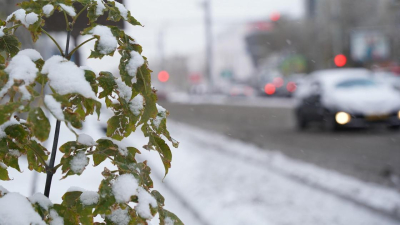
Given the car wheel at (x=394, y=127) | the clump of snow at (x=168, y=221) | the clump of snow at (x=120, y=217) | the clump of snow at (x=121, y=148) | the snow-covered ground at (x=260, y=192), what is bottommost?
the car wheel at (x=394, y=127)

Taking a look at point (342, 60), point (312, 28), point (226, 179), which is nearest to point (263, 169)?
point (226, 179)

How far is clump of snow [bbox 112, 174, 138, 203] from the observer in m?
1.30

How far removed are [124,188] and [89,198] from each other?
0.53 ft

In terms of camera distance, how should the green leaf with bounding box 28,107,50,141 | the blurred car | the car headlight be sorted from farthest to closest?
the car headlight
the blurred car
the green leaf with bounding box 28,107,50,141

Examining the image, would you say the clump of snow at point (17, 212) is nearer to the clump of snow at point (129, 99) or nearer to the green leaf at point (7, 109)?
the green leaf at point (7, 109)

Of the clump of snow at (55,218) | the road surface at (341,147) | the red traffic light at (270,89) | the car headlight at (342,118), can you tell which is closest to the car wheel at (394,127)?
the road surface at (341,147)

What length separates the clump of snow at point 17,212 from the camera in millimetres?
1231

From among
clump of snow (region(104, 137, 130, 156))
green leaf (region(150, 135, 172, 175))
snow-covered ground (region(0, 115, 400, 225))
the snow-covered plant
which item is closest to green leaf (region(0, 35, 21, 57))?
the snow-covered plant

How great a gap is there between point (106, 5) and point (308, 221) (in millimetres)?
3576

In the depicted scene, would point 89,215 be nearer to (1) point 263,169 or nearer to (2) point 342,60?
(1) point 263,169

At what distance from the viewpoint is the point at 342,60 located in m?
32.6

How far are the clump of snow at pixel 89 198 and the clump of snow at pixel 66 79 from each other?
0.33 metres

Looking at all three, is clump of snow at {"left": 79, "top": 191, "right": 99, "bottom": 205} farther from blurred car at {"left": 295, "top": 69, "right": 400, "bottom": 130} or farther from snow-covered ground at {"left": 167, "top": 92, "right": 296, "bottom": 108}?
snow-covered ground at {"left": 167, "top": 92, "right": 296, "bottom": 108}

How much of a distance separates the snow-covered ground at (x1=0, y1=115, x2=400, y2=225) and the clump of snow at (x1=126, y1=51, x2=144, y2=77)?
8.92 ft
